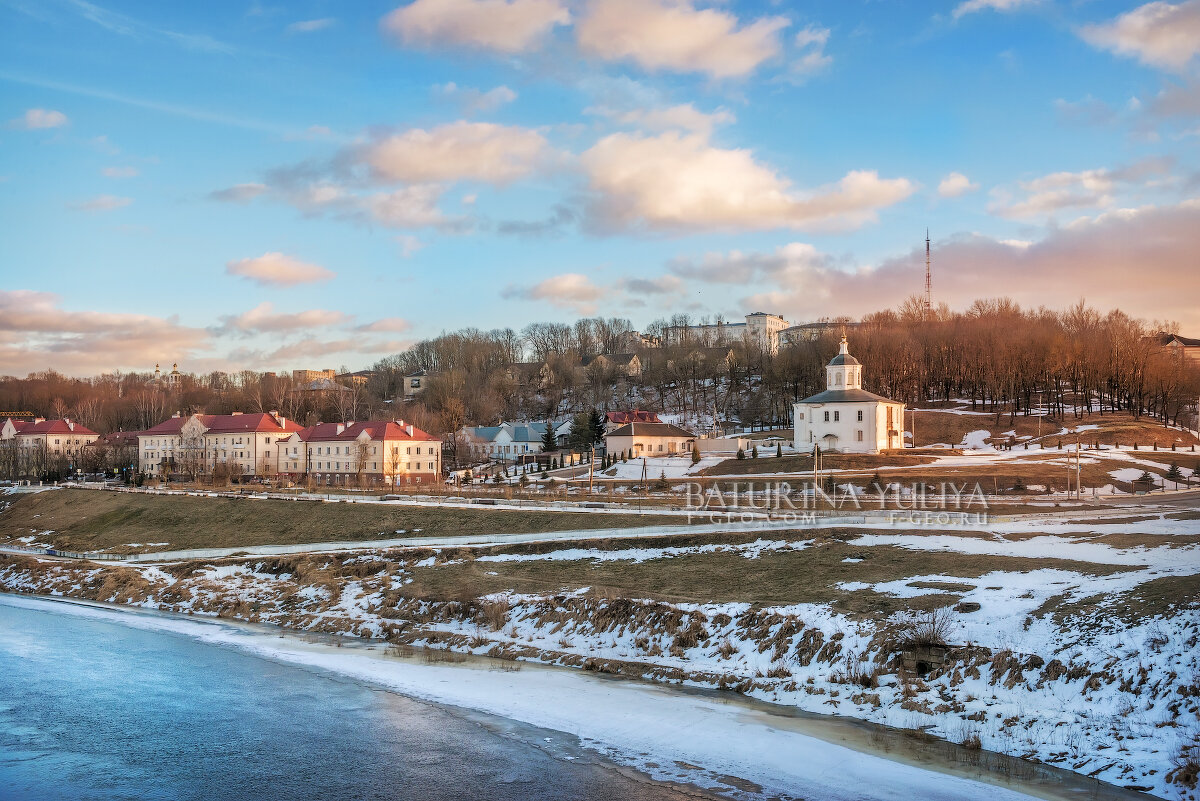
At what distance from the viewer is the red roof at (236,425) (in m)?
85.7

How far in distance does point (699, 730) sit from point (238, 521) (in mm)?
40123

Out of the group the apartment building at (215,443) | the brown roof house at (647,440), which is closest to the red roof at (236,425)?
the apartment building at (215,443)

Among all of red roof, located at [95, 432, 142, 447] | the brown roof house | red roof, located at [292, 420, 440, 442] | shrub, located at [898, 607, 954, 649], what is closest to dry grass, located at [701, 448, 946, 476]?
the brown roof house

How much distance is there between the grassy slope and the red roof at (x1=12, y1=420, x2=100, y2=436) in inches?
1623

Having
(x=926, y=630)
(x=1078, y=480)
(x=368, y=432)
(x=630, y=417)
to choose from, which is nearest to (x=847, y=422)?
(x=1078, y=480)

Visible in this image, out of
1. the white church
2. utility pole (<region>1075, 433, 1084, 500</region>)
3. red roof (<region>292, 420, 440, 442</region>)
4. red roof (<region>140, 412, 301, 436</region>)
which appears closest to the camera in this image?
utility pole (<region>1075, 433, 1084, 500</region>)

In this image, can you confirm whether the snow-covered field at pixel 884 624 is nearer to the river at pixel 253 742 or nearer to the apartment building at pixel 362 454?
the river at pixel 253 742

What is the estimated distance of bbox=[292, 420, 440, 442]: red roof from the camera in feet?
257

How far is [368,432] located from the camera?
78.2 meters

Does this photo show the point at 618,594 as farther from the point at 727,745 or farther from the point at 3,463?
the point at 3,463

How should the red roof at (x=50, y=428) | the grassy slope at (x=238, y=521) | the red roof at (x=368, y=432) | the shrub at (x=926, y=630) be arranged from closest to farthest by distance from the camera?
the shrub at (x=926, y=630)
the grassy slope at (x=238, y=521)
the red roof at (x=368, y=432)
the red roof at (x=50, y=428)

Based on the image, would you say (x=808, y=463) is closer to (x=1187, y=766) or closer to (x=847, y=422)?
(x=847, y=422)

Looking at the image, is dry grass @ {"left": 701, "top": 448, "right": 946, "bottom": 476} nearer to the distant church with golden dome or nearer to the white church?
the white church

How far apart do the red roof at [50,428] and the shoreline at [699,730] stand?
94314 millimetres
